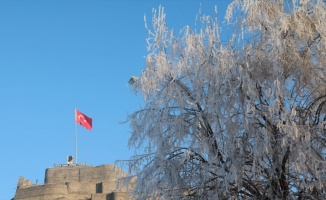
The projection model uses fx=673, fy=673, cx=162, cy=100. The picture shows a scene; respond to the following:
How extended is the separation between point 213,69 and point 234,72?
414 mm

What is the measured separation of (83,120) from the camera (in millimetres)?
54406

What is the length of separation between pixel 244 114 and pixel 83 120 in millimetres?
42916

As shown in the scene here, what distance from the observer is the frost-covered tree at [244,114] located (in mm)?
12031

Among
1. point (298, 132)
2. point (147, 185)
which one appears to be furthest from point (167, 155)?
point (298, 132)

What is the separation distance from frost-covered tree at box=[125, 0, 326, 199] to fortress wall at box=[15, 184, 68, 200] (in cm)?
4127

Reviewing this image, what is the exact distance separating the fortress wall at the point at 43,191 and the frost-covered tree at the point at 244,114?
4127 cm

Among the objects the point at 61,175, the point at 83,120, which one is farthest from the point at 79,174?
the point at 83,120

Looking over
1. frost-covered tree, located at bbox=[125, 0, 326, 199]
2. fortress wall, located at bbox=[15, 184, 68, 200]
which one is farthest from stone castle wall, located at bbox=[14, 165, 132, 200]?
frost-covered tree, located at bbox=[125, 0, 326, 199]

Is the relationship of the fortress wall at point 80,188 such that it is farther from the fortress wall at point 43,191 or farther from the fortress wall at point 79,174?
the fortress wall at point 79,174

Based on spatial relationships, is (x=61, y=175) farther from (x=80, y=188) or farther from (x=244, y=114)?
(x=244, y=114)

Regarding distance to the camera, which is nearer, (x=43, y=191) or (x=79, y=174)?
(x=43, y=191)

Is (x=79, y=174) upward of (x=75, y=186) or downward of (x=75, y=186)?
upward

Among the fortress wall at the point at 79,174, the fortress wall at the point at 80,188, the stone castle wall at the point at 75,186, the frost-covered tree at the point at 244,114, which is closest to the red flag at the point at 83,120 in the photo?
the stone castle wall at the point at 75,186

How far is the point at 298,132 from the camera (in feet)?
38.4
